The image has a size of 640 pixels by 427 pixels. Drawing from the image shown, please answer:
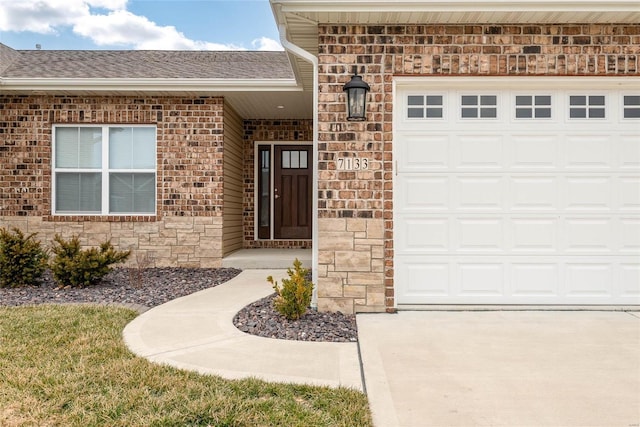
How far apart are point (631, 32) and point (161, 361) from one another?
18.9 ft

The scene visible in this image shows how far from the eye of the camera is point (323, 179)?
503 cm

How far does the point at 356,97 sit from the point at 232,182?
15.9ft

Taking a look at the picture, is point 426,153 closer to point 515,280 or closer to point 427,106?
point 427,106

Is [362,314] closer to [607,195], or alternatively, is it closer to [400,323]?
[400,323]

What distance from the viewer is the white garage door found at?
5.18m

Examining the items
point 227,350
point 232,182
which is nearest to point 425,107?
point 227,350

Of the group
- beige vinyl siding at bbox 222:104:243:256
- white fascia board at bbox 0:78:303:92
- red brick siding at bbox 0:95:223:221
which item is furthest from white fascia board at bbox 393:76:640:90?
beige vinyl siding at bbox 222:104:243:256

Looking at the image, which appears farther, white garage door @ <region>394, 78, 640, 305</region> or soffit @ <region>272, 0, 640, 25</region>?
white garage door @ <region>394, 78, 640, 305</region>

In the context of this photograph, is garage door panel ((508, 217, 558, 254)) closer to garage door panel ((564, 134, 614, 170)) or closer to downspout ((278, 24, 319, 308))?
garage door panel ((564, 134, 614, 170))

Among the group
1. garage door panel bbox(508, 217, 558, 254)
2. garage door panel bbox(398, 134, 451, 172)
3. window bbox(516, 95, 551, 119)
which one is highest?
window bbox(516, 95, 551, 119)

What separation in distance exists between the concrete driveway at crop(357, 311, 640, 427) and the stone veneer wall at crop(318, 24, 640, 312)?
550 mm

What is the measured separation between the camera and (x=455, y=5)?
15.3ft

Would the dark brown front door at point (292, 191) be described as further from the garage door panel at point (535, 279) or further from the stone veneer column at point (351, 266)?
the garage door panel at point (535, 279)

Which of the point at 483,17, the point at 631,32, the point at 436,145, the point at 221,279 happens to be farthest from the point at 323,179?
the point at 631,32
